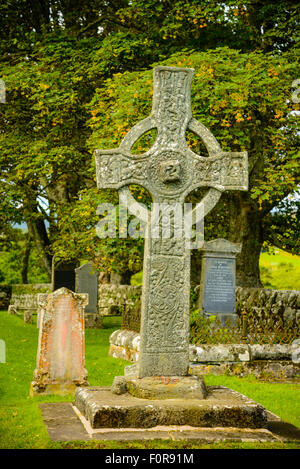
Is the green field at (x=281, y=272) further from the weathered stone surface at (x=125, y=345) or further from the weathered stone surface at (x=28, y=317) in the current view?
the weathered stone surface at (x=125, y=345)

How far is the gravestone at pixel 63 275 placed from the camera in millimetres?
20547

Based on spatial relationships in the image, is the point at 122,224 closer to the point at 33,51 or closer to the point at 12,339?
the point at 12,339

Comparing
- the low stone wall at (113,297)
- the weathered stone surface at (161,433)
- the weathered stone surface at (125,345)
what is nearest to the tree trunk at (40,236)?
the low stone wall at (113,297)

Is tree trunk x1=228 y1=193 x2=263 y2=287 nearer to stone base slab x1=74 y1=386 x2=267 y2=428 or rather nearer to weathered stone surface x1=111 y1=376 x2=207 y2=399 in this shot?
weathered stone surface x1=111 y1=376 x2=207 y2=399

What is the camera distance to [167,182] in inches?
280

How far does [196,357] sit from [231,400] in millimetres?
4642

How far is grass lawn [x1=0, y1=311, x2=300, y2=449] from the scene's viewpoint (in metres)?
5.73

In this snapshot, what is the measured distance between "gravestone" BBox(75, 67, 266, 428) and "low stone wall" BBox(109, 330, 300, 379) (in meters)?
3.95

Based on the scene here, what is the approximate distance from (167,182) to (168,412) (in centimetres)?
267

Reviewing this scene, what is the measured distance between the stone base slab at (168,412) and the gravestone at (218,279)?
24.7 feet

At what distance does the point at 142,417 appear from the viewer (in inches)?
242

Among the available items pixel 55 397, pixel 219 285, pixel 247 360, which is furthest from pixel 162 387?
pixel 219 285

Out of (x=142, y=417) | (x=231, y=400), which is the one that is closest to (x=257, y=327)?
Answer: (x=231, y=400)

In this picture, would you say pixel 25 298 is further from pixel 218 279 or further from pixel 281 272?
pixel 218 279
